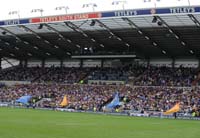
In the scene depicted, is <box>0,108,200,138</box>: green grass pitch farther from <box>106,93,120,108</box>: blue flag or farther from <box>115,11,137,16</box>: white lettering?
<box>106,93,120,108</box>: blue flag

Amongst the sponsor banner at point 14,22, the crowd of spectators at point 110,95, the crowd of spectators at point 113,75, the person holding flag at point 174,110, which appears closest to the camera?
the person holding flag at point 174,110

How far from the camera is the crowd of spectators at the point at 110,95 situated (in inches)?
2180

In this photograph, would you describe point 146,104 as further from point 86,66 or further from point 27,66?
point 27,66

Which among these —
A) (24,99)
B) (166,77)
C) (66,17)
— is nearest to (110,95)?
(166,77)

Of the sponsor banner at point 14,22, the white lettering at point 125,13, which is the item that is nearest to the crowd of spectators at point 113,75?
the white lettering at point 125,13

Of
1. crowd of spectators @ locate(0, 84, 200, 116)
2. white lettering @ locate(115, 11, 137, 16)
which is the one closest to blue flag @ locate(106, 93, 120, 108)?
crowd of spectators @ locate(0, 84, 200, 116)

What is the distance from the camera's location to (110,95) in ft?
209

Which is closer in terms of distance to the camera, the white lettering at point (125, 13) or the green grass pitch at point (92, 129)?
the green grass pitch at point (92, 129)

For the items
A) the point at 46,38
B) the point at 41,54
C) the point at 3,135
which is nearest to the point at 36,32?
the point at 46,38

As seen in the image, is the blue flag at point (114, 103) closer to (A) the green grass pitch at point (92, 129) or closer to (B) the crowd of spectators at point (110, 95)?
(B) the crowd of spectators at point (110, 95)

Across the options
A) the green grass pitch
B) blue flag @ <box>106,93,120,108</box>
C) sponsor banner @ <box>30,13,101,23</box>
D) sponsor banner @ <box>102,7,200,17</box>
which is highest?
sponsor banner @ <box>30,13,101,23</box>

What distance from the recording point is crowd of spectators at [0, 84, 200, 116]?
2180 inches

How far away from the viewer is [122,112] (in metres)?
55.5

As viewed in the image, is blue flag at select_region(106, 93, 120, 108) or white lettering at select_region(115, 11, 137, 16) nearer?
white lettering at select_region(115, 11, 137, 16)
